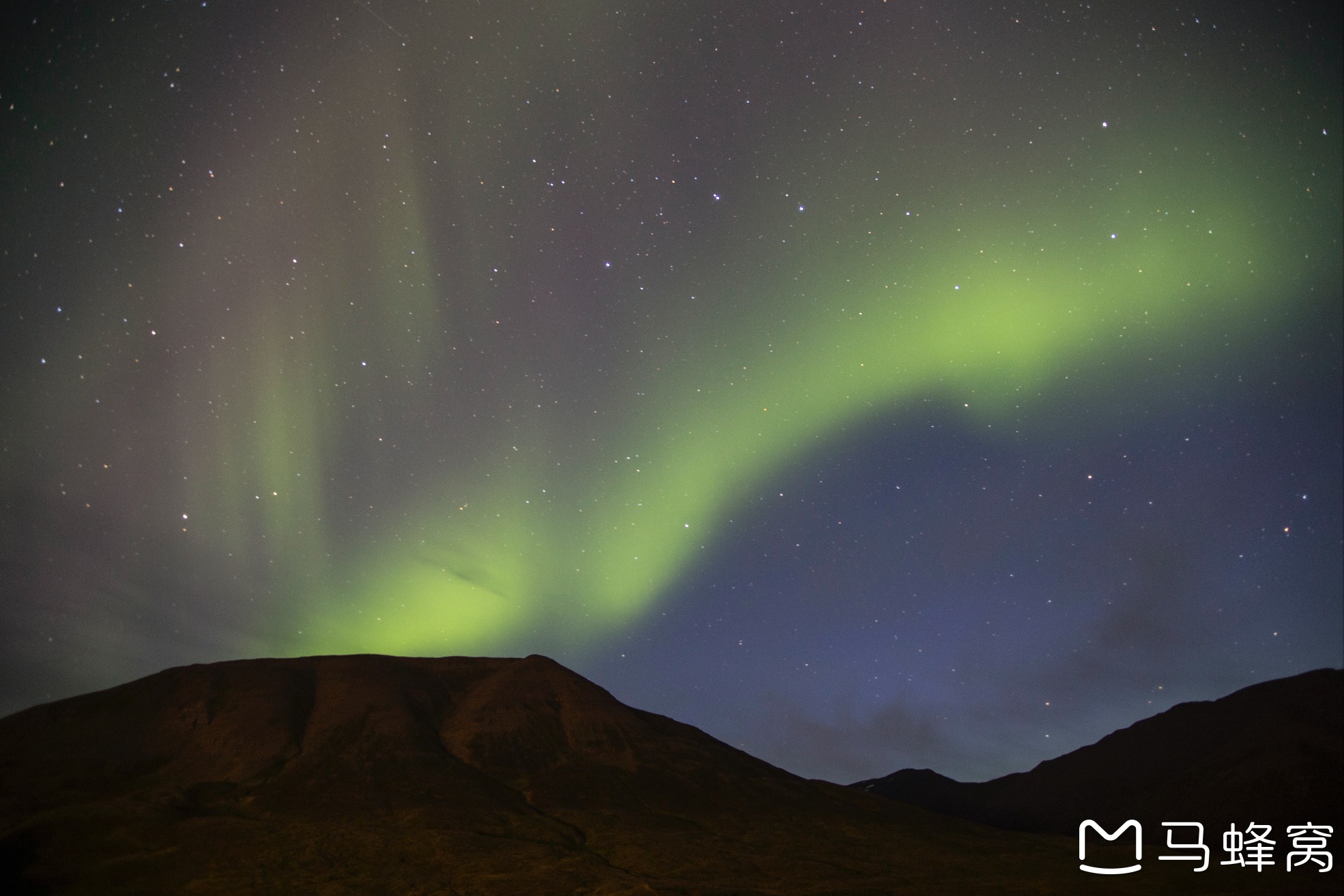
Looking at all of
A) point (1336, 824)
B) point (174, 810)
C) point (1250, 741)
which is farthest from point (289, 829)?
point (1250, 741)

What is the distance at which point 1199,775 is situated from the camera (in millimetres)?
123562

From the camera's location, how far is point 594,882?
51906mm

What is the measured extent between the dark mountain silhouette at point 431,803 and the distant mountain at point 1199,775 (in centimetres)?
4862

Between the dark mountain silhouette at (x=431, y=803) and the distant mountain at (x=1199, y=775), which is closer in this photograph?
the dark mountain silhouette at (x=431, y=803)

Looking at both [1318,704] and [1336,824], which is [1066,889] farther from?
[1318,704]

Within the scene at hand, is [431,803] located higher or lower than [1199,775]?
lower

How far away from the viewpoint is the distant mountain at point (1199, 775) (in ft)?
352

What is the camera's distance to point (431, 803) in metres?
71.3

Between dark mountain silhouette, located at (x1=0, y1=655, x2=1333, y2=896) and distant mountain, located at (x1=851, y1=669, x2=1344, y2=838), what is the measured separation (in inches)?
1914

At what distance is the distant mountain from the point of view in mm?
107375

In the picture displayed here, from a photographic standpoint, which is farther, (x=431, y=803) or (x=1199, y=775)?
(x=1199, y=775)

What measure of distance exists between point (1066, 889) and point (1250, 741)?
10145cm

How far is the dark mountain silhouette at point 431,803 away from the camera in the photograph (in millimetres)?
52469

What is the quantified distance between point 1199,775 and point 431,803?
11673cm
